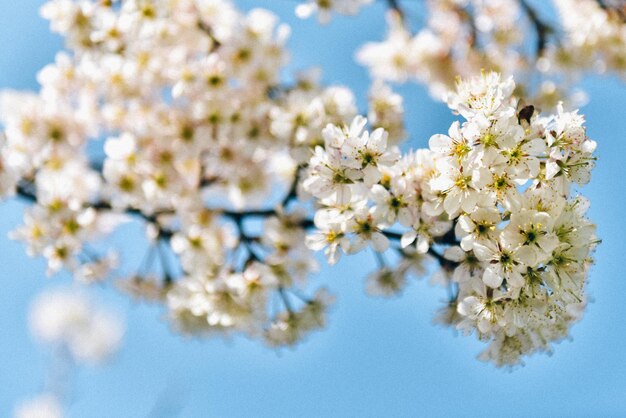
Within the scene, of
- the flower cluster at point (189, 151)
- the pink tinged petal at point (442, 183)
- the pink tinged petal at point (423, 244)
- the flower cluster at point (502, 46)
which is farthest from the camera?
the flower cluster at point (502, 46)

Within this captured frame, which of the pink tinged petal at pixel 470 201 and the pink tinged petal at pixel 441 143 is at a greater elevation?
the pink tinged petal at pixel 441 143

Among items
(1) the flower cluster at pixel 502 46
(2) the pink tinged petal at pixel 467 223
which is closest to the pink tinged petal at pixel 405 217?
(2) the pink tinged petal at pixel 467 223

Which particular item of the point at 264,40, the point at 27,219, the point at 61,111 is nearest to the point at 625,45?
the point at 264,40

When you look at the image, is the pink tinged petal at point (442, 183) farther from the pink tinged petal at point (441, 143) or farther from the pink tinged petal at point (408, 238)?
the pink tinged petal at point (408, 238)

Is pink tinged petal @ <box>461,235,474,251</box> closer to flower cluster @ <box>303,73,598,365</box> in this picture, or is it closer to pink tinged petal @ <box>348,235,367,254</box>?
flower cluster @ <box>303,73,598,365</box>

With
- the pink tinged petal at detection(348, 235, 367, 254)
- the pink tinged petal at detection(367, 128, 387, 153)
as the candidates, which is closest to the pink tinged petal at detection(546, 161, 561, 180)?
the pink tinged petal at detection(367, 128, 387, 153)

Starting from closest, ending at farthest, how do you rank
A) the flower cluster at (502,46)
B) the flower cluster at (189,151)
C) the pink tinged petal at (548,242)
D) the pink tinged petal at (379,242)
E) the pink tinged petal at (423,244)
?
the pink tinged petal at (548,242), the pink tinged petal at (423,244), the pink tinged petal at (379,242), the flower cluster at (189,151), the flower cluster at (502,46)

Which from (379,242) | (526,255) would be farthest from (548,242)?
(379,242)
